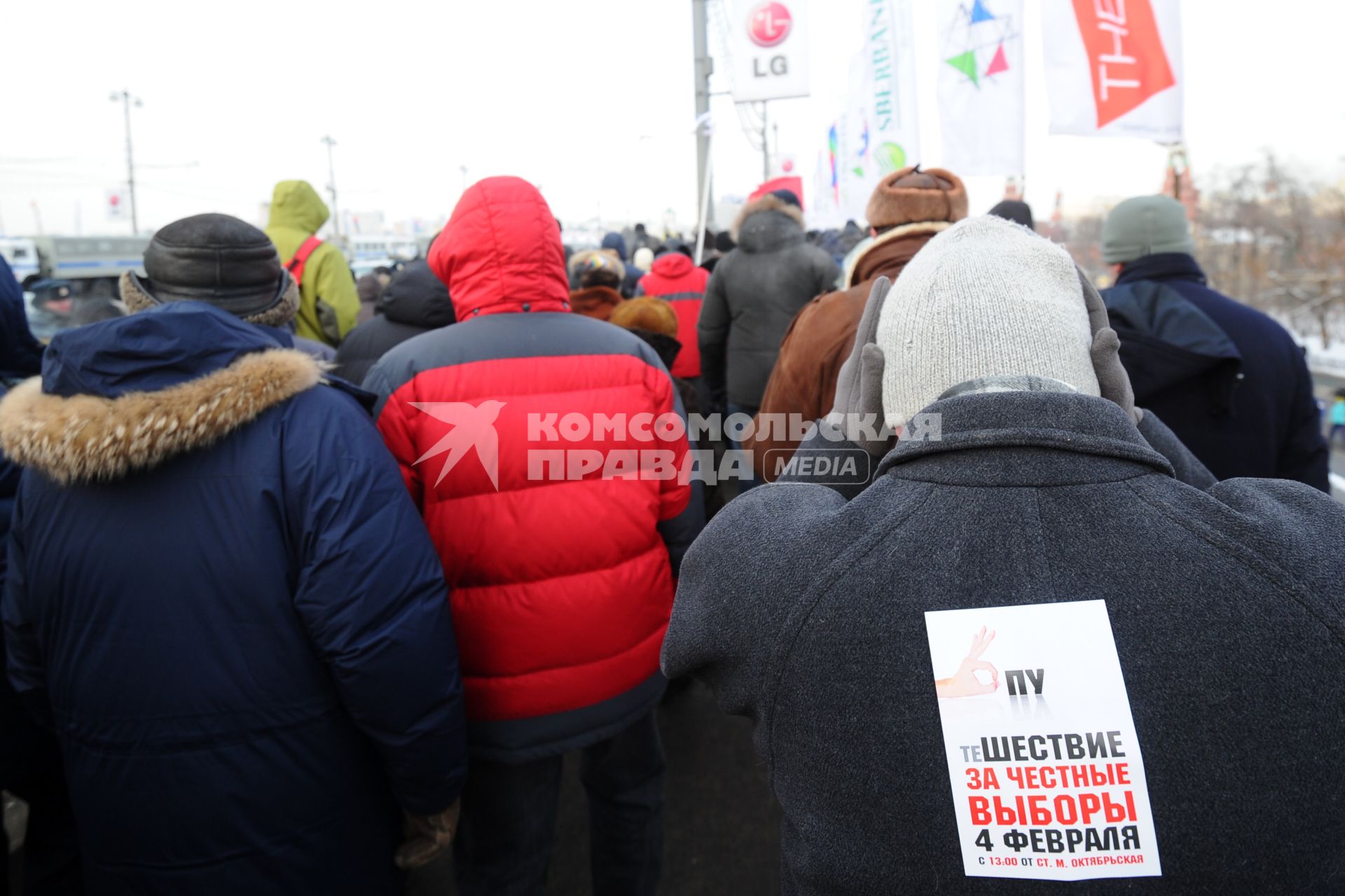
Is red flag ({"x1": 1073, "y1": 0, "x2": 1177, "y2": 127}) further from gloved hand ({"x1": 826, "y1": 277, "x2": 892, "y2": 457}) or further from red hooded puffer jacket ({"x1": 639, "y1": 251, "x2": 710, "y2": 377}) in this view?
gloved hand ({"x1": 826, "y1": 277, "x2": 892, "y2": 457})

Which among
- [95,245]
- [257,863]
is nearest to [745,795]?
[257,863]

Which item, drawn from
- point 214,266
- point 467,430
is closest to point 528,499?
point 467,430

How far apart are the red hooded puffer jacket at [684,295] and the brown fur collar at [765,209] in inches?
35.1

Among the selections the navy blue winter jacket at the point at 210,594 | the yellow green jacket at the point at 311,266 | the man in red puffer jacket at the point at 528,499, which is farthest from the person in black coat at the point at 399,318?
the navy blue winter jacket at the point at 210,594

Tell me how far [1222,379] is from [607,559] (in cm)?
184

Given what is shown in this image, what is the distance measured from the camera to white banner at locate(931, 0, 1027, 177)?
218 inches

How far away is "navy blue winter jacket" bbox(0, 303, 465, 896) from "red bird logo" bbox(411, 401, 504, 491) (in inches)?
9.0

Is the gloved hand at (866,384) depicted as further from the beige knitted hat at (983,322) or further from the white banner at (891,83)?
the white banner at (891,83)

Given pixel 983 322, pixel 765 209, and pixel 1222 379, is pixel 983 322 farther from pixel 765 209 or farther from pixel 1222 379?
pixel 765 209

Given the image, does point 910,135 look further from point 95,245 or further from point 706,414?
point 95,245

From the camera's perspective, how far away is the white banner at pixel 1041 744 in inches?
30.1

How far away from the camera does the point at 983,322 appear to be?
3.36 feet

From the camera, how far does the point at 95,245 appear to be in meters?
30.2

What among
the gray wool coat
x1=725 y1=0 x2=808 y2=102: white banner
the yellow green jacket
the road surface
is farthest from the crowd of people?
x1=725 y1=0 x2=808 y2=102: white banner
